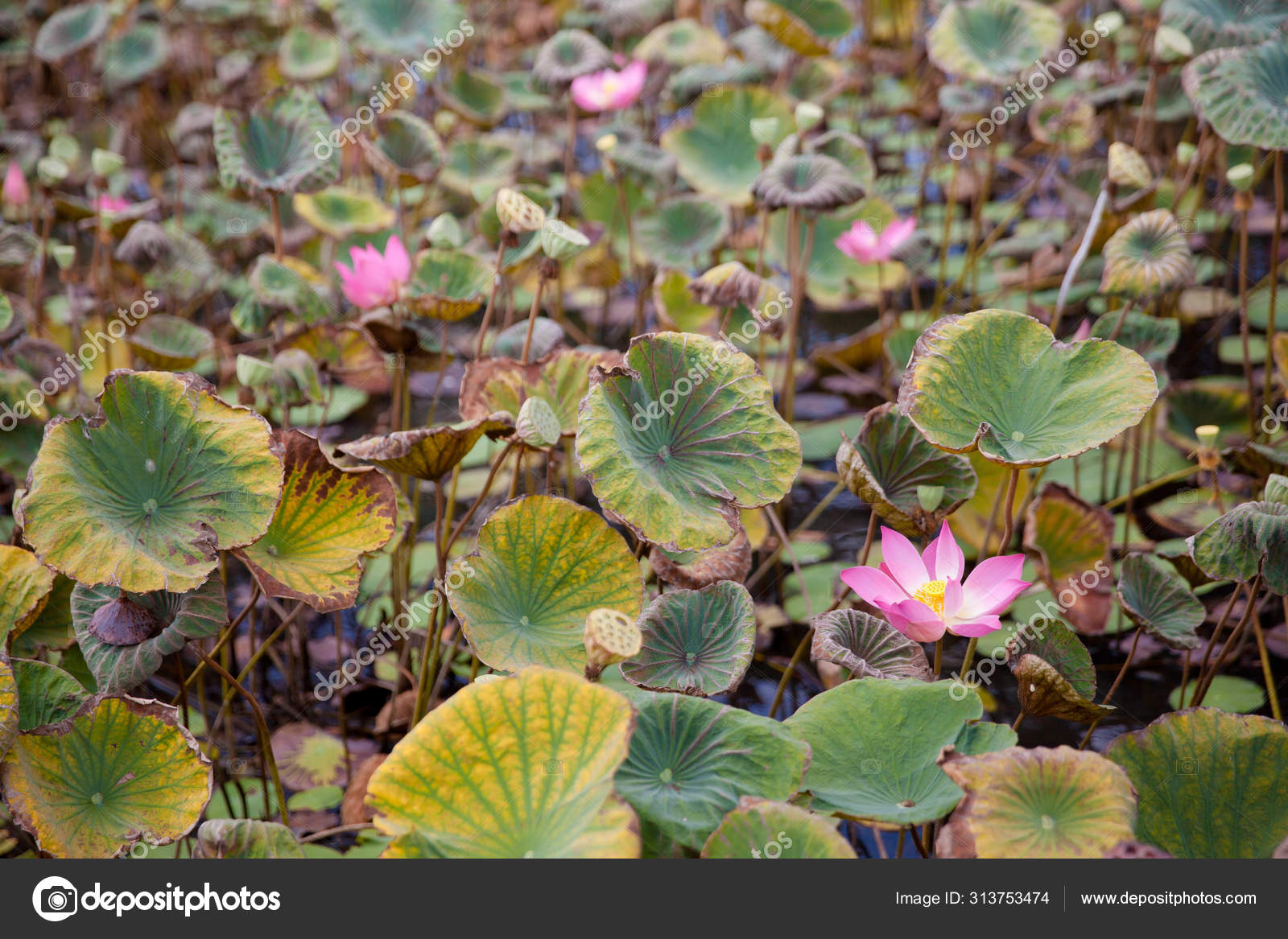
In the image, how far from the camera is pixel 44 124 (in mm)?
4355

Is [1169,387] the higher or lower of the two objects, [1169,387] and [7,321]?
the lower

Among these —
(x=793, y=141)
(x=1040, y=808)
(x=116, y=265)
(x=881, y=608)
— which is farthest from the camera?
(x=116, y=265)

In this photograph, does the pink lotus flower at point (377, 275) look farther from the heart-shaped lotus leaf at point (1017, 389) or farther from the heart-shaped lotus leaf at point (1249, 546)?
the heart-shaped lotus leaf at point (1249, 546)

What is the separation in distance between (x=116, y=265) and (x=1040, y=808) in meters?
2.72

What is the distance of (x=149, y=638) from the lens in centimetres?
135

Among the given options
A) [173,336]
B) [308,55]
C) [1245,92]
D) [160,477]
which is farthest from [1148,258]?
[308,55]

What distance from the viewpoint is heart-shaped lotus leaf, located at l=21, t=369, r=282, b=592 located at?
125 centimetres

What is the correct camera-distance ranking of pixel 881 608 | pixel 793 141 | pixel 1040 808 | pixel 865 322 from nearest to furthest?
pixel 1040 808, pixel 881 608, pixel 793 141, pixel 865 322

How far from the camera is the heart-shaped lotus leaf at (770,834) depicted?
1.04 metres

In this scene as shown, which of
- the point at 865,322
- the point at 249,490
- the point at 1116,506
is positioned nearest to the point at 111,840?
the point at 249,490

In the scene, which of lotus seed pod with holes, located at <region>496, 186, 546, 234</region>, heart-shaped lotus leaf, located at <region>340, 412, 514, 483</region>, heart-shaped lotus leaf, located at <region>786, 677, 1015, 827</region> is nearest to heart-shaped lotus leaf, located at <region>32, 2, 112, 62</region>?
lotus seed pod with holes, located at <region>496, 186, 546, 234</region>

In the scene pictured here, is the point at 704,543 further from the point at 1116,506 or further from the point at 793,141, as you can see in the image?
the point at 1116,506
